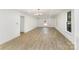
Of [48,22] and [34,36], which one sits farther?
[48,22]

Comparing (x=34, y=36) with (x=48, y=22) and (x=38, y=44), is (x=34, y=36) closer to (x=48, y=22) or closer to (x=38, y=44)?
(x=38, y=44)

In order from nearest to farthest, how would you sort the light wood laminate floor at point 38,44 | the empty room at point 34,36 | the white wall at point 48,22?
the empty room at point 34,36 < the light wood laminate floor at point 38,44 < the white wall at point 48,22

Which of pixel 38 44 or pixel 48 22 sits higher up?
pixel 48 22

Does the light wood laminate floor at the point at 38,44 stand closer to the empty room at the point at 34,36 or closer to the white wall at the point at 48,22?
the empty room at the point at 34,36

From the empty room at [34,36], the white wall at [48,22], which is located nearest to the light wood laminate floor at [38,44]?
the empty room at [34,36]

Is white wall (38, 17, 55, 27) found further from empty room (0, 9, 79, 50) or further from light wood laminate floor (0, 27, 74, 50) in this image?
light wood laminate floor (0, 27, 74, 50)

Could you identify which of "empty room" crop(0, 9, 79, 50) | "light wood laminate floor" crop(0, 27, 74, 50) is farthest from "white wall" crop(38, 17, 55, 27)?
"light wood laminate floor" crop(0, 27, 74, 50)

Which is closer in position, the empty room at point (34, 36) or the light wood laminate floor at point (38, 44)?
the empty room at point (34, 36)

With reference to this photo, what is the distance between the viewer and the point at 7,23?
5973mm

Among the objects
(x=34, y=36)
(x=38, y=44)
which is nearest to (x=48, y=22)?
(x=34, y=36)

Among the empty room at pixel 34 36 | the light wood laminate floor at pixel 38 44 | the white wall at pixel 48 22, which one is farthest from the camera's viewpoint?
the white wall at pixel 48 22
